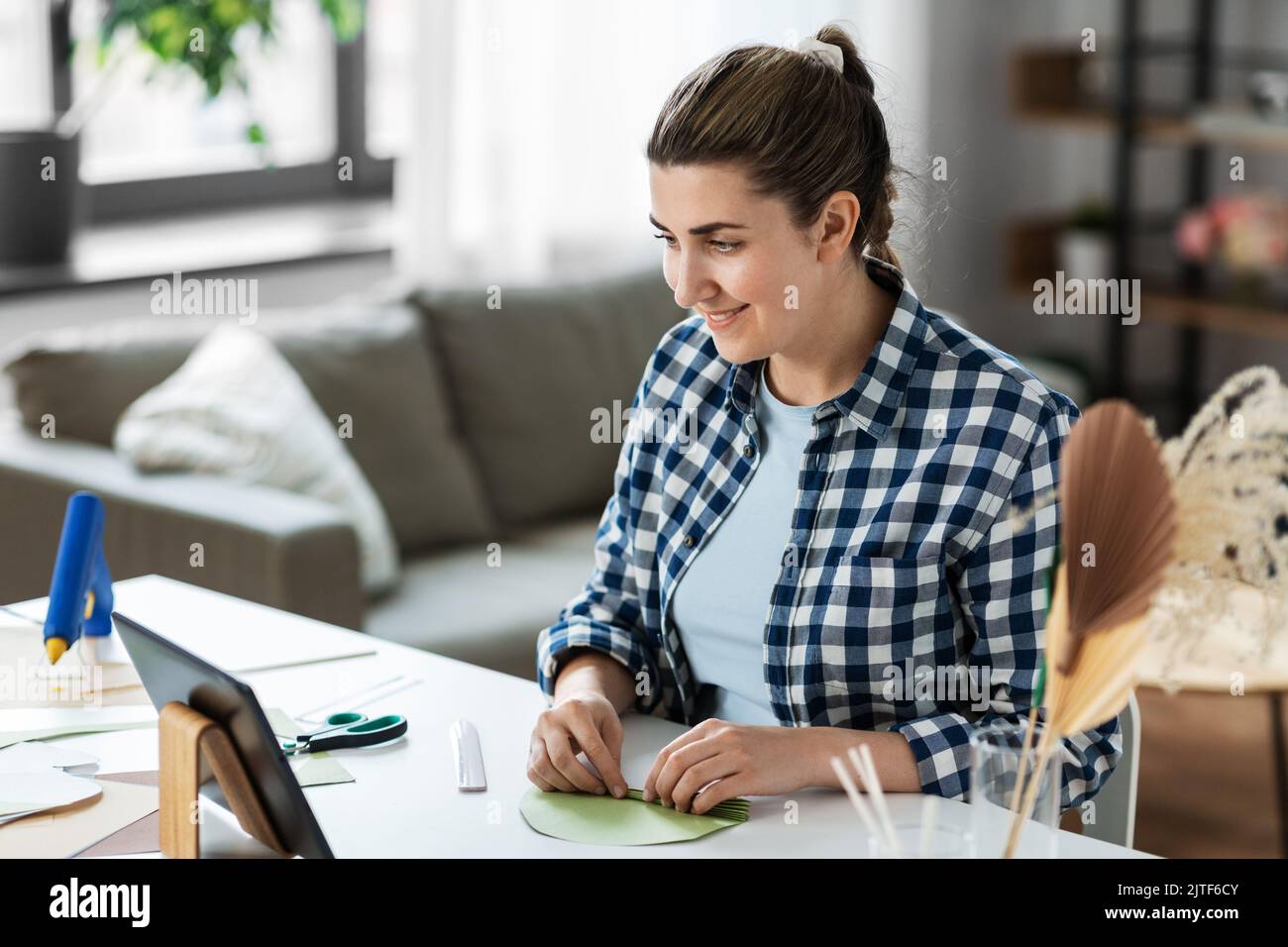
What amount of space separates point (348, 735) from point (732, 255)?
0.54m

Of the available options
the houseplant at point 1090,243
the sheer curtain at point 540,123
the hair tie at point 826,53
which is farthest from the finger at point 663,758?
the houseplant at point 1090,243

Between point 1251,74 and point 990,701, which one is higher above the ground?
point 1251,74

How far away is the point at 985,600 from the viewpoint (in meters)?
1.37

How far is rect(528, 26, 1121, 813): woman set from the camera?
1.33 m

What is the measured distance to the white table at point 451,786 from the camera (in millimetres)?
1206

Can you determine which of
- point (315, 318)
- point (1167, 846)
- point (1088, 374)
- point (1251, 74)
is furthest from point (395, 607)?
point (1251, 74)

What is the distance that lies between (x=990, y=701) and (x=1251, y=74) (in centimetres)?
354

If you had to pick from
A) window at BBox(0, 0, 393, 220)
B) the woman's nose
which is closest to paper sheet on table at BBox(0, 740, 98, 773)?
the woman's nose

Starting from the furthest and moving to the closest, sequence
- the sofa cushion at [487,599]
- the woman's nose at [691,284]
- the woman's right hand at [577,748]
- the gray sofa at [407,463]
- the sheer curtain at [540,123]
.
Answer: the sheer curtain at [540,123] → the sofa cushion at [487,599] → the gray sofa at [407,463] → the woman's nose at [691,284] → the woman's right hand at [577,748]

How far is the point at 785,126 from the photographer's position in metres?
1.41

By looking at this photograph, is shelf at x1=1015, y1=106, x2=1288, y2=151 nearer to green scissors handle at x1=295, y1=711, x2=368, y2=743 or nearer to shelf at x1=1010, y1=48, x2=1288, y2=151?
shelf at x1=1010, y1=48, x2=1288, y2=151

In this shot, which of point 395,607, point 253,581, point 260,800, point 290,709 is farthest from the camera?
point 395,607

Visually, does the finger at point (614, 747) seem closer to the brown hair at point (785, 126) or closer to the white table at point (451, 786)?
the white table at point (451, 786)
